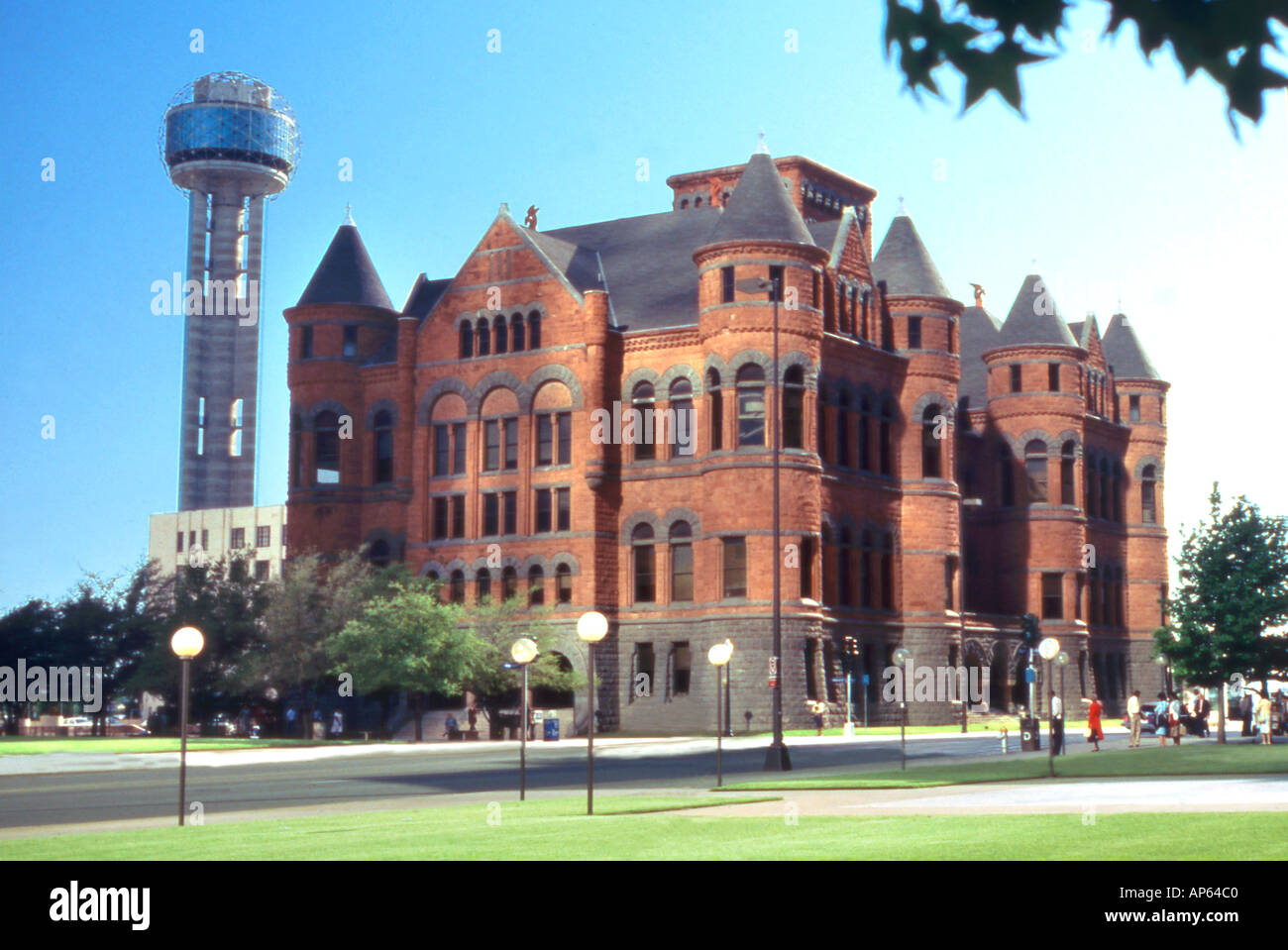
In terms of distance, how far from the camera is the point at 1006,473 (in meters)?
82.9

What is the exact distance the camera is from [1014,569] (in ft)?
270

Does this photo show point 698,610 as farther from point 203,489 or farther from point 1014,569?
point 203,489

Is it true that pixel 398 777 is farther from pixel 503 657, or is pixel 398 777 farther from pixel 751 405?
pixel 751 405

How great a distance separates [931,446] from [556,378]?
718 inches

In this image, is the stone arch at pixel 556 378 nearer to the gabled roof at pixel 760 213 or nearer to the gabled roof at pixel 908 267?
the gabled roof at pixel 760 213

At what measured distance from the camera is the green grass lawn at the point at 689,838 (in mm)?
14266

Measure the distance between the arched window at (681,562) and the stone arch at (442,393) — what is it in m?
11.1

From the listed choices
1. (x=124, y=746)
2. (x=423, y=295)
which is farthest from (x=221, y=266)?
(x=124, y=746)

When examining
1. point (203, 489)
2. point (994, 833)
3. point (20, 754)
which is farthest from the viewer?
point (203, 489)

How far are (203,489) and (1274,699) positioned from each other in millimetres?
124075

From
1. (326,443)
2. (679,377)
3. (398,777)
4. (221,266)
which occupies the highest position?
(221,266)

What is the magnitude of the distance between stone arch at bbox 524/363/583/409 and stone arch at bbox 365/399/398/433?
839cm
